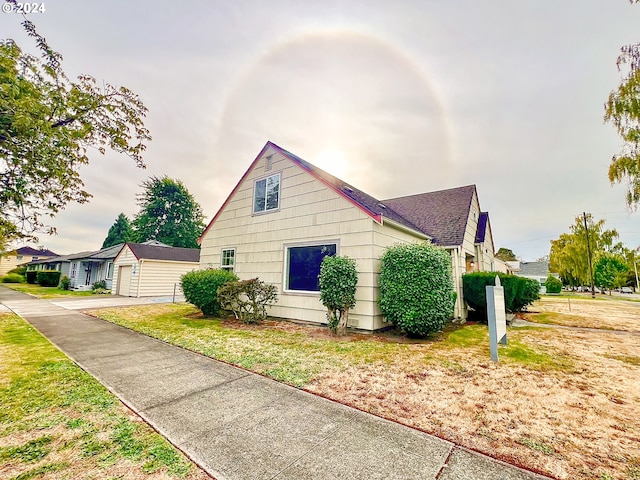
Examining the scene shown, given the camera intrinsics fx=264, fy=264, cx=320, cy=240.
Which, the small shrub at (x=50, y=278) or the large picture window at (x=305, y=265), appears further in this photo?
the small shrub at (x=50, y=278)

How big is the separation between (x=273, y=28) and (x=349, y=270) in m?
8.40

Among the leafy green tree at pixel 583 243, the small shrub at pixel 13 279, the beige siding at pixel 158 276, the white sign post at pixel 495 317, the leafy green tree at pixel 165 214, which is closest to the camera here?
the white sign post at pixel 495 317

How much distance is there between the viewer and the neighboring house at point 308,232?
7688mm

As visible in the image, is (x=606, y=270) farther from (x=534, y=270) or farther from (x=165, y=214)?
(x=165, y=214)

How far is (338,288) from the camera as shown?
7.10 m

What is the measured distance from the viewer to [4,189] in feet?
19.7

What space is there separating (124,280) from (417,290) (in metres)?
21.9

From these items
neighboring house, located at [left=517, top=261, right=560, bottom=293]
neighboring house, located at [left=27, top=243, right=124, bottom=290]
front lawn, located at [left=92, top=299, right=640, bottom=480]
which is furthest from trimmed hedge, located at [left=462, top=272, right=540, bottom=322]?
neighboring house, located at [left=517, top=261, right=560, bottom=293]

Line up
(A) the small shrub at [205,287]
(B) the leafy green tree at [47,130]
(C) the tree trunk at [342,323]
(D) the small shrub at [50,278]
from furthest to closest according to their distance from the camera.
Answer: (D) the small shrub at [50,278] < (A) the small shrub at [205,287] < (C) the tree trunk at [342,323] < (B) the leafy green tree at [47,130]

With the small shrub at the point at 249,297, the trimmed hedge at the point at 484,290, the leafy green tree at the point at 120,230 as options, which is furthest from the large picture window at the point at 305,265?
the leafy green tree at the point at 120,230

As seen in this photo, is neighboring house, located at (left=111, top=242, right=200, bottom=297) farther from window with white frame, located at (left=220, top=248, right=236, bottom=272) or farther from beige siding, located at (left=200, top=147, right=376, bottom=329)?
beige siding, located at (left=200, top=147, right=376, bottom=329)

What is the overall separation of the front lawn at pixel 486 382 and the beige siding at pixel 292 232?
1.14 meters

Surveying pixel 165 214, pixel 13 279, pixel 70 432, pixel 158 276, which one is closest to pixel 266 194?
pixel 70 432

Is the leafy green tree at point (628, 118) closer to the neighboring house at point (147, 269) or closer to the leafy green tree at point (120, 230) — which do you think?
the neighboring house at point (147, 269)
